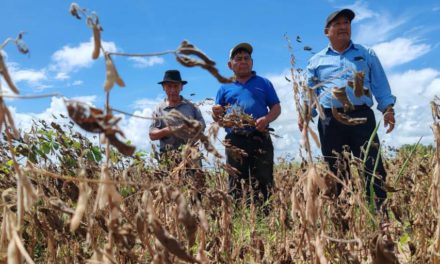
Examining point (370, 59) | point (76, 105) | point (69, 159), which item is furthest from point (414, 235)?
point (370, 59)

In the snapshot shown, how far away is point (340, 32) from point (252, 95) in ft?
3.21

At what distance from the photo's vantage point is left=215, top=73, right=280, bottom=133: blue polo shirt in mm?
4516

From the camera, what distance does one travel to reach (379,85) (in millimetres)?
4242

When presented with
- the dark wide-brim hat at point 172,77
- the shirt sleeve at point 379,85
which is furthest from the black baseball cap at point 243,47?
the shirt sleeve at point 379,85

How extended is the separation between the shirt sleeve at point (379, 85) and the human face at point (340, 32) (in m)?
0.27

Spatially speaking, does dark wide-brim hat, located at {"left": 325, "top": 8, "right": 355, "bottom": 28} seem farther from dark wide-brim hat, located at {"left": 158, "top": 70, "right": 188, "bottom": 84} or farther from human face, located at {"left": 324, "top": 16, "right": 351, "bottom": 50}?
dark wide-brim hat, located at {"left": 158, "top": 70, "right": 188, "bottom": 84}

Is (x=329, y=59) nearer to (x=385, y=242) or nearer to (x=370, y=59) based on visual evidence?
(x=370, y=59)

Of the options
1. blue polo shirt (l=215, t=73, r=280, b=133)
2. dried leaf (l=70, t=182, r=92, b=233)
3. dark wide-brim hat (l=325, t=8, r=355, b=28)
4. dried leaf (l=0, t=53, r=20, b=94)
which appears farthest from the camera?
blue polo shirt (l=215, t=73, r=280, b=133)

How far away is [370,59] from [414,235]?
247 cm

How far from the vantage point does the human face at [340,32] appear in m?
4.34

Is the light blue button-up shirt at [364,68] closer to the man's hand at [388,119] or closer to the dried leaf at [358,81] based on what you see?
the man's hand at [388,119]

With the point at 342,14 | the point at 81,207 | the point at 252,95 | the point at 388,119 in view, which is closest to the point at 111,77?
the point at 81,207

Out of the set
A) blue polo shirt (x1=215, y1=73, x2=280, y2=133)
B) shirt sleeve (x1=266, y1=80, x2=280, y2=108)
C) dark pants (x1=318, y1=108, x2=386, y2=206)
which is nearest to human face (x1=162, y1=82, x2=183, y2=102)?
blue polo shirt (x1=215, y1=73, x2=280, y2=133)

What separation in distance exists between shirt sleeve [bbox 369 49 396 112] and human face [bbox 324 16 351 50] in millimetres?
269
